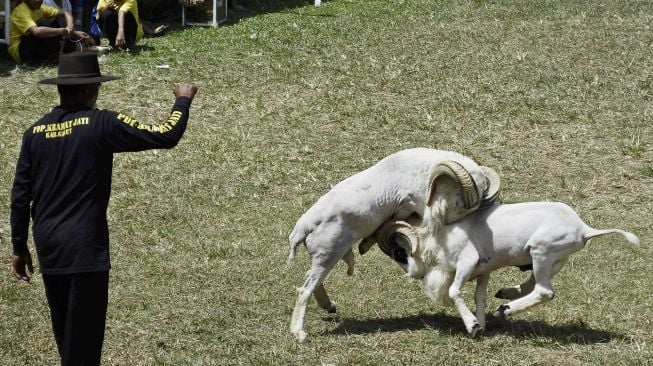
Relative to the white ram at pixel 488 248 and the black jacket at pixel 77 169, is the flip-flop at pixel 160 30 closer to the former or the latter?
the white ram at pixel 488 248

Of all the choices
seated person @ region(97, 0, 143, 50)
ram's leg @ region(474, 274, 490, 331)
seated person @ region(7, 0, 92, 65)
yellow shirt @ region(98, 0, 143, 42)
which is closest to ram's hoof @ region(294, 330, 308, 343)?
ram's leg @ region(474, 274, 490, 331)

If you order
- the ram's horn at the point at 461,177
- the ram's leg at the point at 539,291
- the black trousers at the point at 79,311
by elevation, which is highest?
the ram's horn at the point at 461,177

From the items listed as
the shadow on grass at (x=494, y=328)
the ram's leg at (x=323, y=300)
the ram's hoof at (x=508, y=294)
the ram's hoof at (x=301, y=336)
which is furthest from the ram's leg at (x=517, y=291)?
the ram's hoof at (x=301, y=336)

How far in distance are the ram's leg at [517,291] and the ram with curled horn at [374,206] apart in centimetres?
64

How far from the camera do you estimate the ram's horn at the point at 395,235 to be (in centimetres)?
740

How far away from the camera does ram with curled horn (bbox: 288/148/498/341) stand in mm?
7234

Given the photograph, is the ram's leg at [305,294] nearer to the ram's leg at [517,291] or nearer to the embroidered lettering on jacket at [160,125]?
the ram's leg at [517,291]

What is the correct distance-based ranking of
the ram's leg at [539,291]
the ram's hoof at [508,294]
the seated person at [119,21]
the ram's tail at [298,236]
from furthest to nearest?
1. the seated person at [119,21]
2. the ram's hoof at [508,294]
3. the ram's tail at [298,236]
4. the ram's leg at [539,291]

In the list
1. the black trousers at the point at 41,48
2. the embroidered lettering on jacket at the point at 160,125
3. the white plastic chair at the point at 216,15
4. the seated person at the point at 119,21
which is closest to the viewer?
the embroidered lettering on jacket at the point at 160,125

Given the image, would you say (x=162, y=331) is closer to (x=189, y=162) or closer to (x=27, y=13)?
(x=189, y=162)

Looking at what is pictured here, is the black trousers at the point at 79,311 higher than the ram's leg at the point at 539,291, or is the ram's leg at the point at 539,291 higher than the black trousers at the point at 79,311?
the black trousers at the point at 79,311

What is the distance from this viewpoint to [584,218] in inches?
398

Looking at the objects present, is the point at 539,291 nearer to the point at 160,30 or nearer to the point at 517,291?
the point at 517,291

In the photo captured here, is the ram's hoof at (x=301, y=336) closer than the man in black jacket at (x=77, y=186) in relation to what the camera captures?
No
